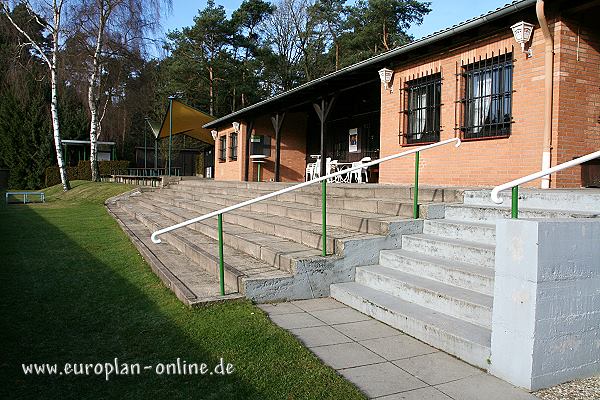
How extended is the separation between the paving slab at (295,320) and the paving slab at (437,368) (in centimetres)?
98

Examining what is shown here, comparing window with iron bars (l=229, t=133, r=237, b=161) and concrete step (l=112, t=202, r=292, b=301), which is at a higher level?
window with iron bars (l=229, t=133, r=237, b=161)

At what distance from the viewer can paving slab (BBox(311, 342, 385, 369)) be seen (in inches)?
125

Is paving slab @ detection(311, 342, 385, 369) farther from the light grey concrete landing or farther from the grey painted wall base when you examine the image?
the grey painted wall base

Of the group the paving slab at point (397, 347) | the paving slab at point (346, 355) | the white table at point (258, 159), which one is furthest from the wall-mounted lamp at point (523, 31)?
the white table at point (258, 159)

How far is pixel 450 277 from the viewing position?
158 inches

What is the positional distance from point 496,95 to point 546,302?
529cm

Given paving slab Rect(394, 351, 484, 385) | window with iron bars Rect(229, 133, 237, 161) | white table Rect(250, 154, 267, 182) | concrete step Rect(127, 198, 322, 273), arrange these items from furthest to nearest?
window with iron bars Rect(229, 133, 237, 161) < white table Rect(250, 154, 267, 182) < concrete step Rect(127, 198, 322, 273) < paving slab Rect(394, 351, 484, 385)

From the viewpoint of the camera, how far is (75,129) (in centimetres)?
3303

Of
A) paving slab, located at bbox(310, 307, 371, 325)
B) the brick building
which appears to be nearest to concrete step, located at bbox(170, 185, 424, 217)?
paving slab, located at bbox(310, 307, 371, 325)

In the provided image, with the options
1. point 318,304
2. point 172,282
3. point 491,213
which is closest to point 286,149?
point 172,282

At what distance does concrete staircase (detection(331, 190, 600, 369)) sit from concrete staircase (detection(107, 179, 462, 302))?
175mm

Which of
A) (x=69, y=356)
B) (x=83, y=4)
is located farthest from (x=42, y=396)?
(x=83, y=4)

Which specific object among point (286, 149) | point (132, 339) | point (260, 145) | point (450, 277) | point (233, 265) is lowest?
point (132, 339)

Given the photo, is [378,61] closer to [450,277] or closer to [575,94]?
[575,94]
